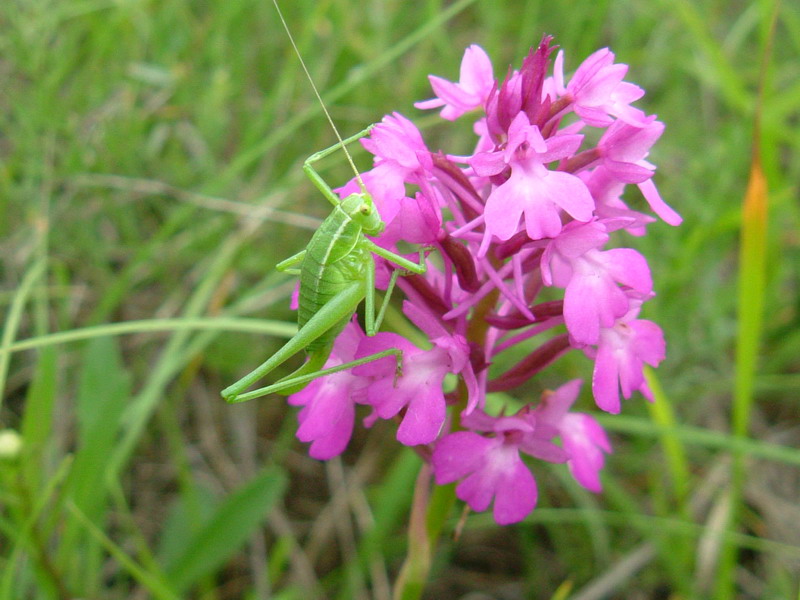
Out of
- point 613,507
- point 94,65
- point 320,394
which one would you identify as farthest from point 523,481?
point 94,65

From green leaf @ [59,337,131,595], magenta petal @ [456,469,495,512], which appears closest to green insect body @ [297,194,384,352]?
magenta petal @ [456,469,495,512]

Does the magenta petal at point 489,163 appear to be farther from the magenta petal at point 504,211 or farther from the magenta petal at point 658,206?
the magenta petal at point 658,206

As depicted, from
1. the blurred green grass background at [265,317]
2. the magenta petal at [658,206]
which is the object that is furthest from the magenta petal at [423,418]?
the blurred green grass background at [265,317]

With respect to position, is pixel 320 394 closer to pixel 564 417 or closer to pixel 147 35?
pixel 564 417

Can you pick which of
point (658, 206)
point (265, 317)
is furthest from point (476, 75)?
point (265, 317)

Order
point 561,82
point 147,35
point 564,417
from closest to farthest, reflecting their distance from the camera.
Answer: point 561,82 → point 564,417 → point 147,35

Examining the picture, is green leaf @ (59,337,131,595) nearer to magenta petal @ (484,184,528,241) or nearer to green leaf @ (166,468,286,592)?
green leaf @ (166,468,286,592)

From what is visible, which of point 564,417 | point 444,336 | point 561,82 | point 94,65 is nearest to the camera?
point 444,336

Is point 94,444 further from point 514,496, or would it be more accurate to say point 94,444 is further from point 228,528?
point 514,496
